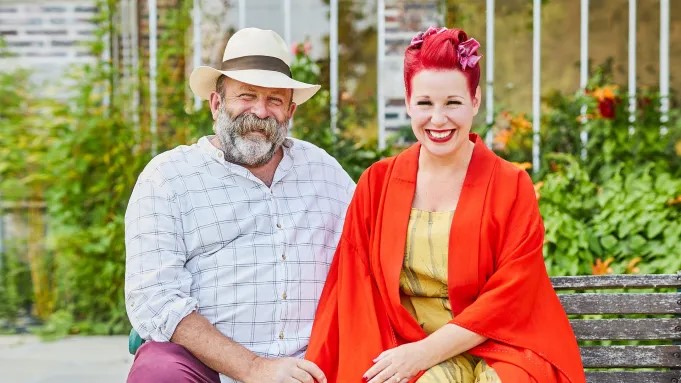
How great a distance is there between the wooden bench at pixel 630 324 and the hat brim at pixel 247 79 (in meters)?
1.08

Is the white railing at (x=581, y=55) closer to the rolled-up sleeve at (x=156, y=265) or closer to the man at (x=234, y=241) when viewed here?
the man at (x=234, y=241)

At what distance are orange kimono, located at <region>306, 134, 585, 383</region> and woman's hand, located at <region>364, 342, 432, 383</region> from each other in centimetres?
6

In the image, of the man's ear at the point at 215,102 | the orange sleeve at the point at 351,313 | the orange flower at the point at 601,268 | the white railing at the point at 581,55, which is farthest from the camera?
the white railing at the point at 581,55

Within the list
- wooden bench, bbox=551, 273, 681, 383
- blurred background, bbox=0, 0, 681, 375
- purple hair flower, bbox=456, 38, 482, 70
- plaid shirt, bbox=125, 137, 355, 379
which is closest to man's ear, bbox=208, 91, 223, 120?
plaid shirt, bbox=125, 137, 355, 379

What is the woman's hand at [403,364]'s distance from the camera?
9.07 ft

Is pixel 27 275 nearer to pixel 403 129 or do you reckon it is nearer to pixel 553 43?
pixel 403 129

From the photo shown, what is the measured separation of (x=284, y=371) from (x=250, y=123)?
2.64 feet

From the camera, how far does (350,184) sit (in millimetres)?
3525

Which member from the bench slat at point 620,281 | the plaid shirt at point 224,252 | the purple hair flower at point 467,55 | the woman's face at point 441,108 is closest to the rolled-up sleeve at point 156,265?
the plaid shirt at point 224,252

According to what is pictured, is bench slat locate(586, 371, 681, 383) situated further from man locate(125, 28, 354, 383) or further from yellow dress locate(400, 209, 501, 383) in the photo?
man locate(125, 28, 354, 383)

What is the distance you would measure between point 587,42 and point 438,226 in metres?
3.63

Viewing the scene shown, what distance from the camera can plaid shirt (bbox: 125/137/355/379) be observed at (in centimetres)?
309

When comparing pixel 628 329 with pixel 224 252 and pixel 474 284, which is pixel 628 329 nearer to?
pixel 474 284

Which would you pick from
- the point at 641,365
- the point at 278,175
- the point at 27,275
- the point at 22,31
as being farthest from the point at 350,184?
the point at 22,31
